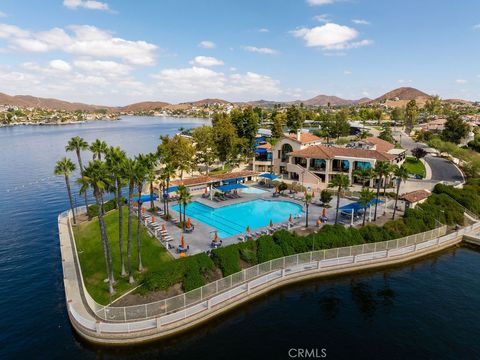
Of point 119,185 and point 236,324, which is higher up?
point 119,185

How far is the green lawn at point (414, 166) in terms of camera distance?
7569 cm

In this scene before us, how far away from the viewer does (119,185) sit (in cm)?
2858

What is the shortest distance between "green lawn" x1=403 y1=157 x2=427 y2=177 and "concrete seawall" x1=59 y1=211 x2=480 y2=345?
108 ft

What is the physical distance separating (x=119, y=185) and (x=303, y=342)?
20.5 m

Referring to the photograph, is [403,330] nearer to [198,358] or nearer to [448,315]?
[448,315]

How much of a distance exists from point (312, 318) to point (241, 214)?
80.7 ft

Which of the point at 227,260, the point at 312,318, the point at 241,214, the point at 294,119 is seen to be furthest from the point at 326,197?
the point at 294,119

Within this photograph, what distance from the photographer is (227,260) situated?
106ft

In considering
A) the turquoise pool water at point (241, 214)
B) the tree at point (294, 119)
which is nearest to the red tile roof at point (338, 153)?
the turquoise pool water at point (241, 214)

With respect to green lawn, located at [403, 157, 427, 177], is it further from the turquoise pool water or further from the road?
the turquoise pool water

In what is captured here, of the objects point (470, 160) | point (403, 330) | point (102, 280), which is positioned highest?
point (470, 160)

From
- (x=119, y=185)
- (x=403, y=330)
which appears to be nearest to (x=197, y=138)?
(x=119, y=185)

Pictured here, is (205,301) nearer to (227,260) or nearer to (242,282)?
(242,282)

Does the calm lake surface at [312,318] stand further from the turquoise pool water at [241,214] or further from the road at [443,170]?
the road at [443,170]
